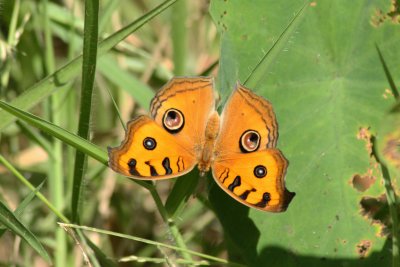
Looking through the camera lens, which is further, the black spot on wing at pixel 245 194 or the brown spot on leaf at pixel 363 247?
the brown spot on leaf at pixel 363 247

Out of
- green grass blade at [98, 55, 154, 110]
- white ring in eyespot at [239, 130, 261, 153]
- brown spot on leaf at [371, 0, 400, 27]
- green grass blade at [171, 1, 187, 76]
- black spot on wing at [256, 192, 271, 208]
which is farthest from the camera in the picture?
green grass blade at [171, 1, 187, 76]

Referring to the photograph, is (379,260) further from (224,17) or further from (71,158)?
(71,158)

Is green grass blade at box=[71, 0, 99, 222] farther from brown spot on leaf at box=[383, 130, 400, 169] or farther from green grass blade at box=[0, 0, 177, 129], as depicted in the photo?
brown spot on leaf at box=[383, 130, 400, 169]

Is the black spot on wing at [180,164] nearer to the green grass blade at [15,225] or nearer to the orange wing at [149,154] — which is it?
the orange wing at [149,154]

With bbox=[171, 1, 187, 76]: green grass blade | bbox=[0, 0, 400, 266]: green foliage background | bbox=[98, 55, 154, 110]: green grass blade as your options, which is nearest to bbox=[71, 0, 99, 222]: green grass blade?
bbox=[0, 0, 400, 266]: green foliage background

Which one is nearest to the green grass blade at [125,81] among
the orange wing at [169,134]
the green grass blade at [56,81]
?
the green grass blade at [56,81]

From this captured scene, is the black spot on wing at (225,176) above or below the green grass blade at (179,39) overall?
below
